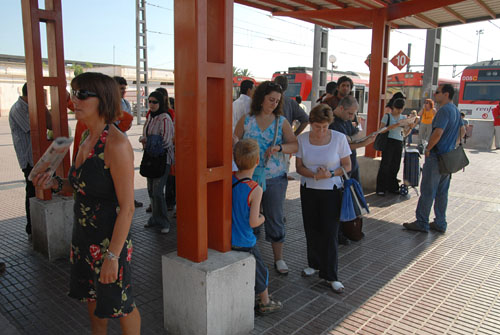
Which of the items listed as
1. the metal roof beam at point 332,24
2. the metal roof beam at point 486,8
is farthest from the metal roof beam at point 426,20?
the metal roof beam at point 332,24

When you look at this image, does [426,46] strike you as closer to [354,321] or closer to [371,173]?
[371,173]

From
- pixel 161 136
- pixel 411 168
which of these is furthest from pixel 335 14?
pixel 161 136

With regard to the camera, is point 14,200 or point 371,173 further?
point 371,173

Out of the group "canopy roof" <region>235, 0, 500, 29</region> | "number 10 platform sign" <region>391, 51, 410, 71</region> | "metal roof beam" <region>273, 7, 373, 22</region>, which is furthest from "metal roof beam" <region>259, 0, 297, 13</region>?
"number 10 platform sign" <region>391, 51, 410, 71</region>

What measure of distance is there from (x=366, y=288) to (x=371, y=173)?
4194 millimetres

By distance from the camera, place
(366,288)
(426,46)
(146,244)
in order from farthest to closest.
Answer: (426,46)
(146,244)
(366,288)

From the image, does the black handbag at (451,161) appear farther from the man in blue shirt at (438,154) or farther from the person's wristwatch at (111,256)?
→ the person's wristwatch at (111,256)

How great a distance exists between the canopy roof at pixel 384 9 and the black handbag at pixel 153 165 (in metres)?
3.31

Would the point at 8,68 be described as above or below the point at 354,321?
above

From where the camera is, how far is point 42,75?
13.9 ft

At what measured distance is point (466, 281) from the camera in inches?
154

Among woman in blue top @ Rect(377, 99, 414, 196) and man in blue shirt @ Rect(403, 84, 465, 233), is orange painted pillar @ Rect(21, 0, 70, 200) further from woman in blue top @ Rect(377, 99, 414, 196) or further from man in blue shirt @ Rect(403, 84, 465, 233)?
woman in blue top @ Rect(377, 99, 414, 196)

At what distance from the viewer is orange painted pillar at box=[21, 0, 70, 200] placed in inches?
162

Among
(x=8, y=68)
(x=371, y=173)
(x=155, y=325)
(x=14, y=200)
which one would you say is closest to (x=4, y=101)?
(x=8, y=68)
